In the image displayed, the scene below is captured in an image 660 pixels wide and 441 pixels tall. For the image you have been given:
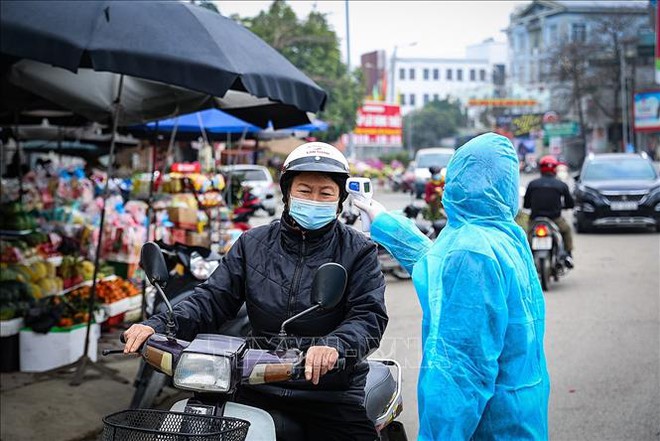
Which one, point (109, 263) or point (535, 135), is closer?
point (109, 263)

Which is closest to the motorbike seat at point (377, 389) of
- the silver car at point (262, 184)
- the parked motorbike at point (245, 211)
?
the parked motorbike at point (245, 211)

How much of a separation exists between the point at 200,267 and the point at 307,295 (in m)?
3.32

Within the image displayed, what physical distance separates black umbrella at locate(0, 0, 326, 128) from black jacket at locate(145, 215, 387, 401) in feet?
7.44

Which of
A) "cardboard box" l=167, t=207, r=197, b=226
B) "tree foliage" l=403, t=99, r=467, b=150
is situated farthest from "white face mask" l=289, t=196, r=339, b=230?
"tree foliage" l=403, t=99, r=467, b=150

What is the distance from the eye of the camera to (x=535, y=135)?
8338 cm

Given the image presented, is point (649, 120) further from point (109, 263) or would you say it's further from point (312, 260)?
point (312, 260)

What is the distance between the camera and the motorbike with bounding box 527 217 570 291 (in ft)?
37.7

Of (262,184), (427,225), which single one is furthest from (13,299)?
(262,184)

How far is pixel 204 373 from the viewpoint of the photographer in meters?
2.60

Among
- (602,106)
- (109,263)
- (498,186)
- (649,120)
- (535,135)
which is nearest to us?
(498,186)

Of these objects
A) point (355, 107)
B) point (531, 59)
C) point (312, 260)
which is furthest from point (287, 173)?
point (531, 59)

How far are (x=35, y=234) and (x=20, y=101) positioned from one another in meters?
1.64

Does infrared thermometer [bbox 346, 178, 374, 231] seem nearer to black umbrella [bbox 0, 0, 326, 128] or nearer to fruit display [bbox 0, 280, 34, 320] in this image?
black umbrella [bbox 0, 0, 326, 128]

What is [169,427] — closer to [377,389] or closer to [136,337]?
[136,337]
